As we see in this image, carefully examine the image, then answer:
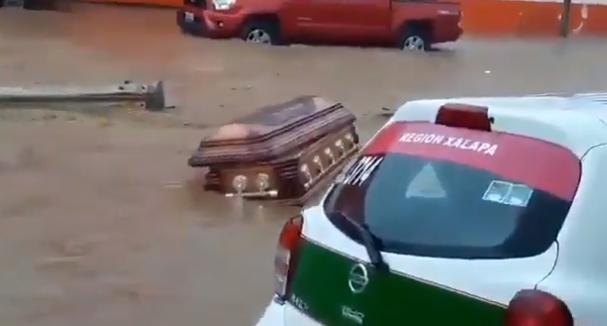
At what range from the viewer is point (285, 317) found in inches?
144

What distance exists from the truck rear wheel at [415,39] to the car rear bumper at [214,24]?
11.9 ft

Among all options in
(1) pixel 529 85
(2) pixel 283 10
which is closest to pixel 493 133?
(1) pixel 529 85

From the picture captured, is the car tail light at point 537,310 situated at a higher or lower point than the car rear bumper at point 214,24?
higher

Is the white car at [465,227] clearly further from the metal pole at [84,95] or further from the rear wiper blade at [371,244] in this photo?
the metal pole at [84,95]

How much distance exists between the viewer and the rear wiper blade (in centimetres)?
319

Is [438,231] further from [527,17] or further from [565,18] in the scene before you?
[565,18]

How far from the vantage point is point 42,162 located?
9.70 m

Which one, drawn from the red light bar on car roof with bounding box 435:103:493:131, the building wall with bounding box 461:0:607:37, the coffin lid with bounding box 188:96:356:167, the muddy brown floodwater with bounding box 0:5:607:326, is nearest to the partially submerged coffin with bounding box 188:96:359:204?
the coffin lid with bounding box 188:96:356:167

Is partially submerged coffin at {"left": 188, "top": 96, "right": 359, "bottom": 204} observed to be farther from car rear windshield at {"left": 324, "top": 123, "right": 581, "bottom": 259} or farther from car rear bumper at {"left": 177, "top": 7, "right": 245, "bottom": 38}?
car rear bumper at {"left": 177, "top": 7, "right": 245, "bottom": 38}

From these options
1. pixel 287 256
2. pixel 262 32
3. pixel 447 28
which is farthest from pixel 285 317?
pixel 447 28

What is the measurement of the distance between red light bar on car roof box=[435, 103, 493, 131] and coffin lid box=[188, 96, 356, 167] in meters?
5.10

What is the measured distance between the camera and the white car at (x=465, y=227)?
2959 mm

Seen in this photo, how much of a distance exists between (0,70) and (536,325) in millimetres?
13109

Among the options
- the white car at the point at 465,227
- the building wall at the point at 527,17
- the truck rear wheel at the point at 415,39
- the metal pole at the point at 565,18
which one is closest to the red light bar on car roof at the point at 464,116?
the white car at the point at 465,227
